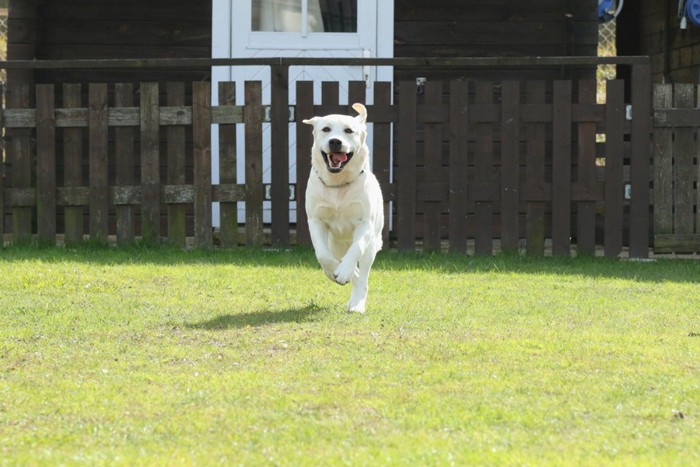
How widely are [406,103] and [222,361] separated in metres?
5.69

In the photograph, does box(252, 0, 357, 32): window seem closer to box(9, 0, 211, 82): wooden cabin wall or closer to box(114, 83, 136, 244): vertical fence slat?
box(9, 0, 211, 82): wooden cabin wall

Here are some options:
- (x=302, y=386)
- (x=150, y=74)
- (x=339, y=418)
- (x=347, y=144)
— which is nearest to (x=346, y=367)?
(x=302, y=386)

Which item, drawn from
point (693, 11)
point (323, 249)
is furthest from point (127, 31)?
point (323, 249)

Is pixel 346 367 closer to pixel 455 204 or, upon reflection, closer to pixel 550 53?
pixel 455 204

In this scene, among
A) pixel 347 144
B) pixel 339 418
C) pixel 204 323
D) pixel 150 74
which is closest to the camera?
pixel 339 418

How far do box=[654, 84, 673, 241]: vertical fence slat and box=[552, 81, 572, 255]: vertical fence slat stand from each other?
2.62 feet

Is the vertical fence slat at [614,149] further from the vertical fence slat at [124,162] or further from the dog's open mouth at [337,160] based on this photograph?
the vertical fence slat at [124,162]

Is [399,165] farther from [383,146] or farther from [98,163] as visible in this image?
[98,163]

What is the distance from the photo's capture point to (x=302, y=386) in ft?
17.1

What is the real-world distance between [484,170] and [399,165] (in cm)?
76

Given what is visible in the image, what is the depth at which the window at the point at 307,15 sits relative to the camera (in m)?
13.0

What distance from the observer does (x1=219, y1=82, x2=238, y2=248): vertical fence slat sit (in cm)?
1118

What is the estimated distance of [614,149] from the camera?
36.5 ft

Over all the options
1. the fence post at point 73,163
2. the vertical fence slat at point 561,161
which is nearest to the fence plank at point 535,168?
the vertical fence slat at point 561,161
